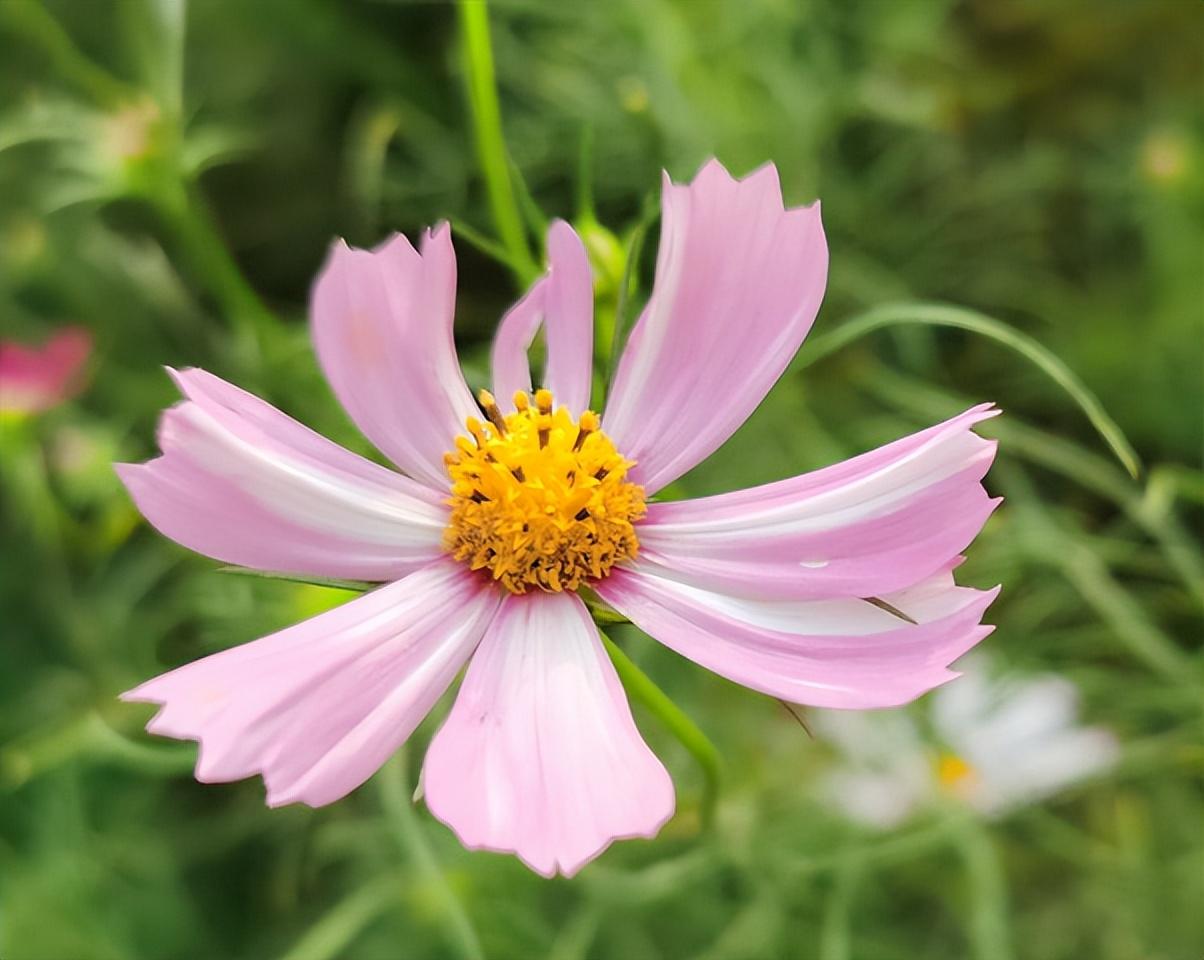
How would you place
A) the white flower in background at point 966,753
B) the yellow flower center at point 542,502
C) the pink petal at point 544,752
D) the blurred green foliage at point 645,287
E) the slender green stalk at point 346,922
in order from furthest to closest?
the white flower in background at point 966,753 → the blurred green foliage at point 645,287 → the slender green stalk at point 346,922 → the yellow flower center at point 542,502 → the pink petal at point 544,752

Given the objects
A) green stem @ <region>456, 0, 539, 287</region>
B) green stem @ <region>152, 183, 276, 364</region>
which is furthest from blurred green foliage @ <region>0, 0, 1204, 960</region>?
green stem @ <region>456, 0, 539, 287</region>

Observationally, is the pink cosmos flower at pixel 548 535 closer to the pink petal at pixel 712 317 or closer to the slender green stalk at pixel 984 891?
the pink petal at pixel 712 317

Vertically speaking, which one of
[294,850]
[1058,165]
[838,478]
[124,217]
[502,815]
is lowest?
[294,850]

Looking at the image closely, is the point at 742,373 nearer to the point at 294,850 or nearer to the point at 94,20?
the point at 294,850

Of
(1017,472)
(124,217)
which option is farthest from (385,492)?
(124,217)

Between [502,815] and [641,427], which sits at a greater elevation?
[641,427]

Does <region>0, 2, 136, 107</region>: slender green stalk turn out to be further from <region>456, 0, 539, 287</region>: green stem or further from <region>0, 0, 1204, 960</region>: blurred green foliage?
<region>456, 0, 539, 287</region>: green stem

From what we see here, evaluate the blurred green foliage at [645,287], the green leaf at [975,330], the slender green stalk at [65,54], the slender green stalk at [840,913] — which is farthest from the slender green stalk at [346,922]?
the slender green stalk at [65,54]
